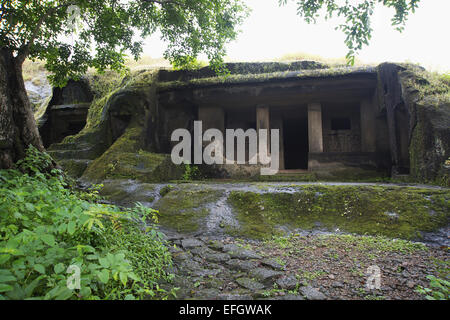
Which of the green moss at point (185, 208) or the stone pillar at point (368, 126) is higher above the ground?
the stone pillar at point (368, 126)

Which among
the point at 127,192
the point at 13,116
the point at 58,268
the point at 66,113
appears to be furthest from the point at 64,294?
the point at 66,113

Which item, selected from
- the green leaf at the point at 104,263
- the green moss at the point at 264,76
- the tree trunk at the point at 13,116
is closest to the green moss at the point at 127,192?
the tree trunk at the point at 13,116

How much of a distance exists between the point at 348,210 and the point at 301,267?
6.02 ft

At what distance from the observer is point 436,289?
230 centimetres

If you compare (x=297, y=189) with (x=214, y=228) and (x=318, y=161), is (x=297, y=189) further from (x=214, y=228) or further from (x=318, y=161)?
(x=318, y=161)

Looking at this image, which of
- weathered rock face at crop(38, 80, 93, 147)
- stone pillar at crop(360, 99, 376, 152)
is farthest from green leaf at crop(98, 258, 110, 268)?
weathered rock face at crop(38, 80, 93, 147)

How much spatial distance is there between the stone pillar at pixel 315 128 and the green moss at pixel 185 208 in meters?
4.63

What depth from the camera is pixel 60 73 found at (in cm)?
580

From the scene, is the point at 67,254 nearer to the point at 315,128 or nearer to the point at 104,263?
the point at 104,263

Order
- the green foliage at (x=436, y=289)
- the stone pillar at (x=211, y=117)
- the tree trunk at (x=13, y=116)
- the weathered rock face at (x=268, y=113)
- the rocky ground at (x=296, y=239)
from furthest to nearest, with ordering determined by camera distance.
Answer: the stone pillar at (x=211, y=117)
the weathered rock face at (x=268, y=113)
the tree trunk at (x=13, y=116)
the rocky ground at (x=296, y=239)
the green foliage at (x=436, y=289)

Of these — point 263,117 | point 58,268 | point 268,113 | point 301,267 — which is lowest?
point 301,267

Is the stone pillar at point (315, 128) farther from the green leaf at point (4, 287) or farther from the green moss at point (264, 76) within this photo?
the green leaf at point (4, 287)

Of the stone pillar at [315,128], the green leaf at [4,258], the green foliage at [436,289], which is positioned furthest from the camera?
the stone pillar at [315,128]

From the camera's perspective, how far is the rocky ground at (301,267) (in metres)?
2.35
